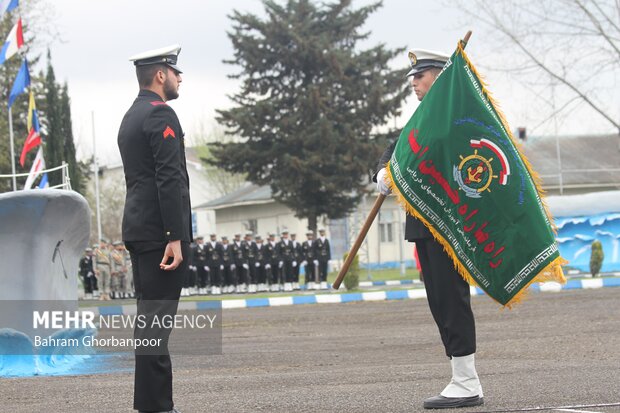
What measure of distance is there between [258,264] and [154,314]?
33341 millimetres

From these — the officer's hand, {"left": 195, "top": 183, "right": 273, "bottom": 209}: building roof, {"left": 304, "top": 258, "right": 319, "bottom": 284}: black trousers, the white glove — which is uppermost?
{"left": 195, "top": 183, "right": 273, "bottom": 209}: building roof

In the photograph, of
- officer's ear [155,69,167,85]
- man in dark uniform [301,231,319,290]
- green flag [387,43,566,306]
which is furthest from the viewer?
man in dark uniform [301,231,319,290]

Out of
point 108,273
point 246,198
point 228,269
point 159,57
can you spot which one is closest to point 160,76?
point 159,57

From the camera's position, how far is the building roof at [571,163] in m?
64.2

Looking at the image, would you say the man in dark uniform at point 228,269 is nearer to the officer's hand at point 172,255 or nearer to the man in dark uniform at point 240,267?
the man in dark uniform at point 240,267

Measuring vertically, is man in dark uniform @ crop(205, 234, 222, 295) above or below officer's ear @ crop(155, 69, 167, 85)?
below

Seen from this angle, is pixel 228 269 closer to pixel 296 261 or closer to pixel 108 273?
pixel 296 261

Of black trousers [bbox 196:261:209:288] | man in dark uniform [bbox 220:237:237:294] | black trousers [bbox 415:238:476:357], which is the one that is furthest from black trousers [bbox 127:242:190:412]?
man in dark uniform [bbox 220:237:237:294]

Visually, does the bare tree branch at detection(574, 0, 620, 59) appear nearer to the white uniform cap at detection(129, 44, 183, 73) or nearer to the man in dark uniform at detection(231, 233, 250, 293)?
the man in dark uniform at detection(231, 233, 250, 293)

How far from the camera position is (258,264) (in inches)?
1564

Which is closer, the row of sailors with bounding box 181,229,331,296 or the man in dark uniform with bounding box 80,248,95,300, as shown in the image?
the man in dark uniform with bounding box 80,248,95,300

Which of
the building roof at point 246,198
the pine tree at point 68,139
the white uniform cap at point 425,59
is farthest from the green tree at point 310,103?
the white uniform cap at point 425,59

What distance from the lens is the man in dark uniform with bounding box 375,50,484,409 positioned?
704 centimetres

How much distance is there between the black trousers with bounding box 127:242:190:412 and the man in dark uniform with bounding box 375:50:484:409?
5.14 ft
